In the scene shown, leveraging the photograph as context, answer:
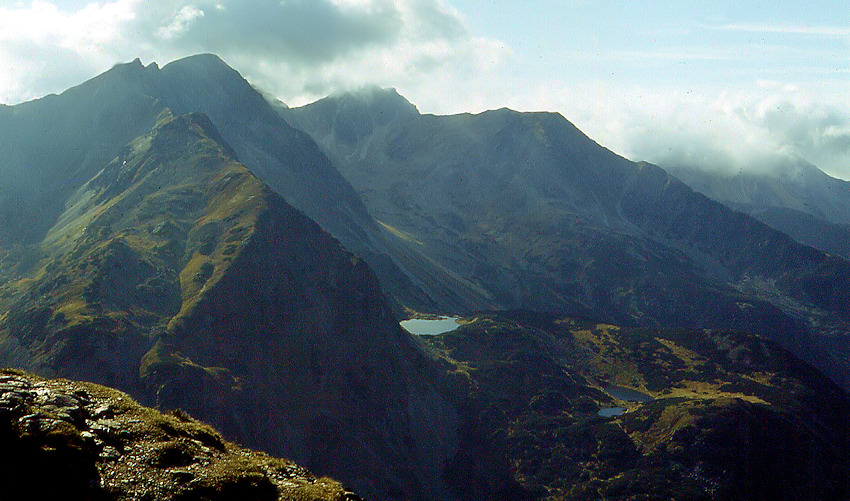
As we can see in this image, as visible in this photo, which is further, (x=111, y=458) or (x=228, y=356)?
(x=228, y=356)

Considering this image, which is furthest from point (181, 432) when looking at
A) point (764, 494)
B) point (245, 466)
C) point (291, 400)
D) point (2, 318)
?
point (764, 494)

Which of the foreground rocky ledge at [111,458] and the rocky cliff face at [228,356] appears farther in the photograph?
the rocky cliff face at [228,356]

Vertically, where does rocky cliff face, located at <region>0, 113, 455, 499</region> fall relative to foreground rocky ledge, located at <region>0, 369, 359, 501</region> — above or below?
below

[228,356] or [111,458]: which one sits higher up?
[111,458]

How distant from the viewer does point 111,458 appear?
26.2 meters

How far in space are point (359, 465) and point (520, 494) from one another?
60663mm

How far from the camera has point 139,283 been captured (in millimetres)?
184625

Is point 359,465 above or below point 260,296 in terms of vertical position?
below

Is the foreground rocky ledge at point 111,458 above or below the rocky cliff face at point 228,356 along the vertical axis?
above

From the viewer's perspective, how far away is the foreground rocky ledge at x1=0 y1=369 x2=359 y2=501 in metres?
24.0

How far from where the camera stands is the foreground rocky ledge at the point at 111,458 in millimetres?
24031

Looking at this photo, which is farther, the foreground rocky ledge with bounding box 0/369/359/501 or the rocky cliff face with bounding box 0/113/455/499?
the rocky cliff face with bounding box 0/113/455/499

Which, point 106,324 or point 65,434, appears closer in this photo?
point 65,434

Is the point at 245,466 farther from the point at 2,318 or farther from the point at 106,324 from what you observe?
the point at 2,318
